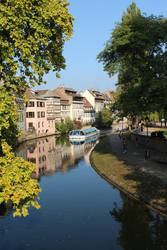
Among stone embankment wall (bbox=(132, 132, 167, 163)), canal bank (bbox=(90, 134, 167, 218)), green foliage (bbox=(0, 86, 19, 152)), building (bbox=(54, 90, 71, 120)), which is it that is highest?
building (bbox=(54, 90, 71, 120))

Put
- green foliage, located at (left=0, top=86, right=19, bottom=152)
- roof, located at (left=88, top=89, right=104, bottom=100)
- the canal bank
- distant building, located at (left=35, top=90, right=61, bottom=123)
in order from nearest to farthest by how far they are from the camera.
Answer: green foliage, located at (left=0, top=86, right=19, bottom=152), the canal bank, distant building, located at (left=35, top=90, right=61, bottom=123), roof, located at (left=88, top=89, right=104, bottom=100)

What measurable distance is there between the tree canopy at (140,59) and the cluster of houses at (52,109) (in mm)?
29641

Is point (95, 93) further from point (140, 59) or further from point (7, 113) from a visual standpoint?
point (7, 113)

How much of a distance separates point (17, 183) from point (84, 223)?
31.3ft

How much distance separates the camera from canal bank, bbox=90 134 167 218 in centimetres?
2028

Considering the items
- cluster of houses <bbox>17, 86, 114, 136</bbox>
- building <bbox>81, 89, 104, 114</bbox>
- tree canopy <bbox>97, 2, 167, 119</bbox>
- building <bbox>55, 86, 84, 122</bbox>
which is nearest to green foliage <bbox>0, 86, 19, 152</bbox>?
tree canopy <bbox>97, 2, 167, 119</bbox>

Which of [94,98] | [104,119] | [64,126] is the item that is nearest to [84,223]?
[64,126]

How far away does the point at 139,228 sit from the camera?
1656 centimetres

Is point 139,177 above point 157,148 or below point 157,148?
below

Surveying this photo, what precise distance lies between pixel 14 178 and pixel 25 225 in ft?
30.2

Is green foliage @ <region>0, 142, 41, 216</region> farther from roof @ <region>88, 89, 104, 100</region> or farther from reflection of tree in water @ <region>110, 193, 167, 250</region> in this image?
roof @ <region>88, 89, 104, 100</region>

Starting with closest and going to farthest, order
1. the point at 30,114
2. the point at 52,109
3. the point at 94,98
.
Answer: the point at 30,114, the point at 52,109, the point at 94,98

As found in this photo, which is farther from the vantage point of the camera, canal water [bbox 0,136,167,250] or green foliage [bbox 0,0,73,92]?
canal water [bbox 0,136,167,250]

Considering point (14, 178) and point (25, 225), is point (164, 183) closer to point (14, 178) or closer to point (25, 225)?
point (25, 225)
